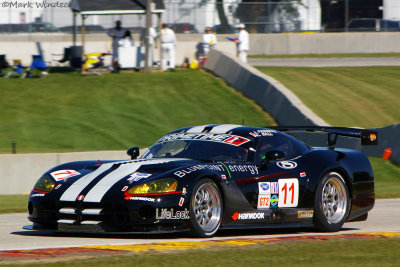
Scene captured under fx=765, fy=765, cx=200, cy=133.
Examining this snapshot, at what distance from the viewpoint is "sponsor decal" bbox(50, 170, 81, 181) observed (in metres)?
8.09


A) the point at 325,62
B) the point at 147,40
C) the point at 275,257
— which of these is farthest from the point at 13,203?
the point at 325,62

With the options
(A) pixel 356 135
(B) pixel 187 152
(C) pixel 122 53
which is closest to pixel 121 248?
(B) pixel 187 152

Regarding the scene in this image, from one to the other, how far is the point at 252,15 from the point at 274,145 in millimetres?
33510

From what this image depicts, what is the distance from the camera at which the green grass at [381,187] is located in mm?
11383

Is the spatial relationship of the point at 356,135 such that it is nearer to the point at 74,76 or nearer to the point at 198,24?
the point at 74,76

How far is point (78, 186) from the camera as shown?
7754mm

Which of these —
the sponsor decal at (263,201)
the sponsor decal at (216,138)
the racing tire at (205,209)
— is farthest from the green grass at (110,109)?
the racing tire at (205,209)

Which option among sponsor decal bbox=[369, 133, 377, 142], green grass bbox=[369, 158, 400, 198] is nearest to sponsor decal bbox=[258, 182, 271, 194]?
sponsor decal bbox=[369, 133, 377, 142]

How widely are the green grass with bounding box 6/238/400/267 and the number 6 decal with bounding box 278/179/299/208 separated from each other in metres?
1.02

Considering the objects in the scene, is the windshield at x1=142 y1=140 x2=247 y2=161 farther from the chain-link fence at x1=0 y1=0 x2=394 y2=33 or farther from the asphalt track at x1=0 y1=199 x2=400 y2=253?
the chain-link fence at x1=0 y1=0 x2=394 y2=33

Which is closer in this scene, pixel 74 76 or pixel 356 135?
pixel 356 135

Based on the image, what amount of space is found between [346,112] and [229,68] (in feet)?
19.8

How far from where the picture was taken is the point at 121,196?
7.38 meters

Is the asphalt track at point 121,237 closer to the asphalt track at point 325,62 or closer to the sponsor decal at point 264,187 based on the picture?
the sponsor decal at point 264,187
